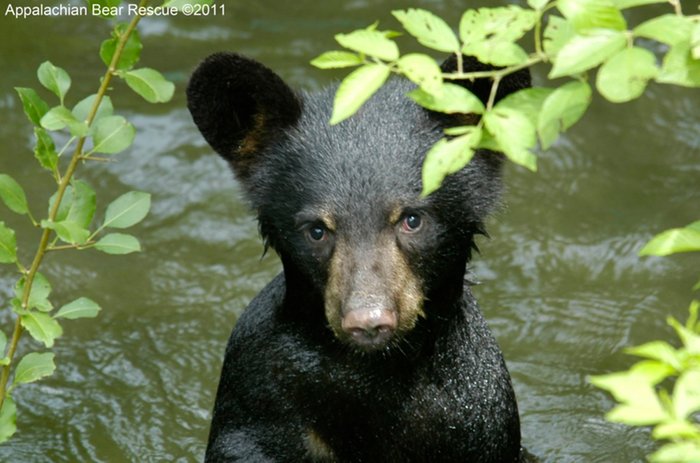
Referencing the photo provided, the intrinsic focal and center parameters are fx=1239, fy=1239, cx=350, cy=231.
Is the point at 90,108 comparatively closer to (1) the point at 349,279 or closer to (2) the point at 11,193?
(2) the point at 11,193

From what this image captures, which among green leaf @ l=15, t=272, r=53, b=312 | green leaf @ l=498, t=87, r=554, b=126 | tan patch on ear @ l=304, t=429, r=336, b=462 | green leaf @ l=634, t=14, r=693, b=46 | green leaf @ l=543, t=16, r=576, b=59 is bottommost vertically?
tan patch on ear @ l=304, t=429, r=336, b=462

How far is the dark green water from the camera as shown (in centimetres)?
625

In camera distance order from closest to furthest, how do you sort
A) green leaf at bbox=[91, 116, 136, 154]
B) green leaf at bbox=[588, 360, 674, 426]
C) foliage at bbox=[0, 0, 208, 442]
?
1. green leaf at bbox=[588, 360, 674, 426]
2. foliage at bbox=[0, 0, 208, 442]
3. green leaf at bbox=[91, 116, 136, 154]

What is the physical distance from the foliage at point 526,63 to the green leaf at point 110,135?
1.30 meters

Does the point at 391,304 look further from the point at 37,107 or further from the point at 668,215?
the point at 668,215

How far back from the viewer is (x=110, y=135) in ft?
13.2

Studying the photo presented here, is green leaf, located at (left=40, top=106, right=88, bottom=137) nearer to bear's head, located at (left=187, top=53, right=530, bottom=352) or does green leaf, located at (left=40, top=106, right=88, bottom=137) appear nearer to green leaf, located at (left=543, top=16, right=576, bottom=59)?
bear's head, located at (left=187, top=53, right=530, bottom=352)

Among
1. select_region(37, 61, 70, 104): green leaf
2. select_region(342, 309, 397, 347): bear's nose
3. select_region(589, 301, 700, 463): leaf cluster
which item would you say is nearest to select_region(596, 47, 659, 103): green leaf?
select_region(589, 301, 700, 463): leaf cluster

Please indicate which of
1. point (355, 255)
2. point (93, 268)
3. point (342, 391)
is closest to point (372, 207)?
point (355, 255)

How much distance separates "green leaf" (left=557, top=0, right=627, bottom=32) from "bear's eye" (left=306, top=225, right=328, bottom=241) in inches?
70.3

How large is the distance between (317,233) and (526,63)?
1.53 meters

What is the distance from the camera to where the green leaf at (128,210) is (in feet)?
13.4

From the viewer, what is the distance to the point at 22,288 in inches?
164

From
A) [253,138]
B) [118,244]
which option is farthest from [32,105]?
[253,138]
